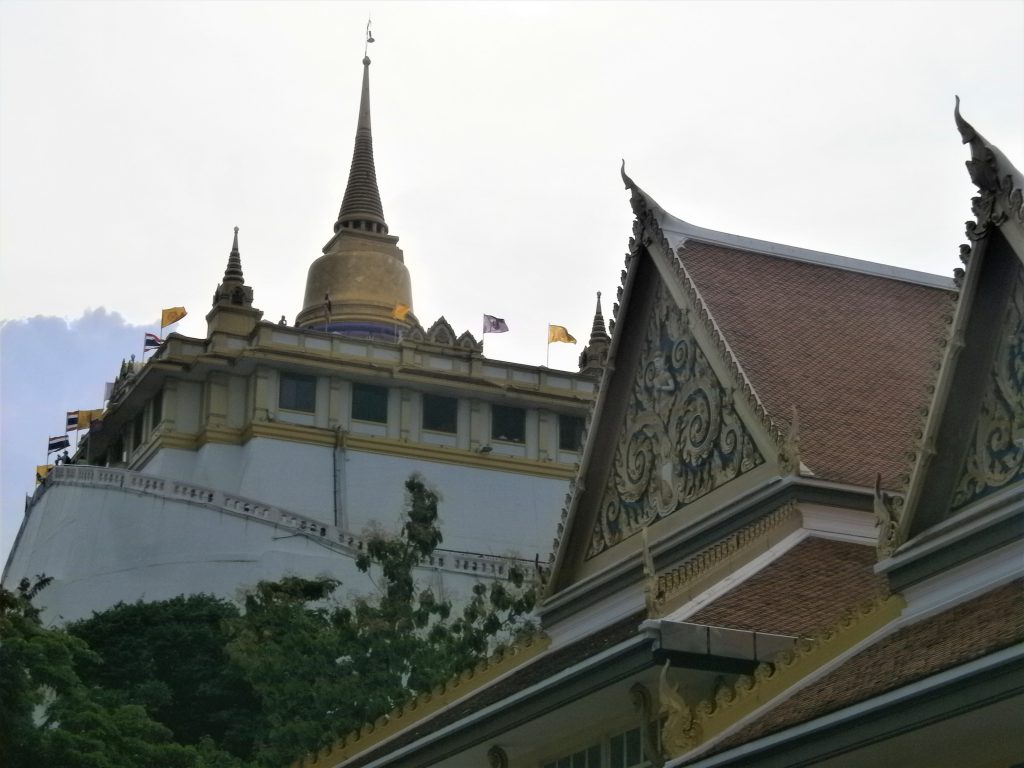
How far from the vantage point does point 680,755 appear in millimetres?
15047

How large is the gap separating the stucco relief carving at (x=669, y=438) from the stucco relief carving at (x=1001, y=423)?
164 inches

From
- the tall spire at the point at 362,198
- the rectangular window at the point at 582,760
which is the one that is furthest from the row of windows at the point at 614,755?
the tall spire at the point at 362,198

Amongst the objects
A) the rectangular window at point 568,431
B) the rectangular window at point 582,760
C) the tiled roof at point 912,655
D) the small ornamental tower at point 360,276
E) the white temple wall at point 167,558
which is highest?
the small ornamental tower at point 360,276

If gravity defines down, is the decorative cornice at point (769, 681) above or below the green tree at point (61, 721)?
below

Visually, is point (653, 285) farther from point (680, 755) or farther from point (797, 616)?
point (680, 755)

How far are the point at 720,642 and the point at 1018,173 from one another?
13.1 ft

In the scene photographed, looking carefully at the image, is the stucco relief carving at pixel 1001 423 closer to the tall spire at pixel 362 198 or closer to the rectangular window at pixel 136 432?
the rectangular window at pixel 136 432

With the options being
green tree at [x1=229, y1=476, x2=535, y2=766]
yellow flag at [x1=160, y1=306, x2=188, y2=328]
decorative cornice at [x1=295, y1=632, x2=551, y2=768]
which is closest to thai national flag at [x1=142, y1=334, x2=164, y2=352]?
yellow flag at [x1=160, y1=306, x2=188, y2=328]

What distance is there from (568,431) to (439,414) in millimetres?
4643

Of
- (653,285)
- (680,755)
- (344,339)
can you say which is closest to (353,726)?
(653,285)

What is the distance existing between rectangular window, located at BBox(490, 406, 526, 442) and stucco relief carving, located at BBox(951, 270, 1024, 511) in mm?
58325

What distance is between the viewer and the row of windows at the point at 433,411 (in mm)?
71375

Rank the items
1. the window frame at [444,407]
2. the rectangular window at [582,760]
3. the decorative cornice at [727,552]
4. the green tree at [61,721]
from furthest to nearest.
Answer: the window frame at [444,407] → the green tree at [61,721] → the rectangular window at [582,760] → the decorative cornice at [727,552]

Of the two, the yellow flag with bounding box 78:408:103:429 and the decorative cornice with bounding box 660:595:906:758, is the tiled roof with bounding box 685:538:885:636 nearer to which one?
the decorative cornice with bounding box 660:595:906:758
